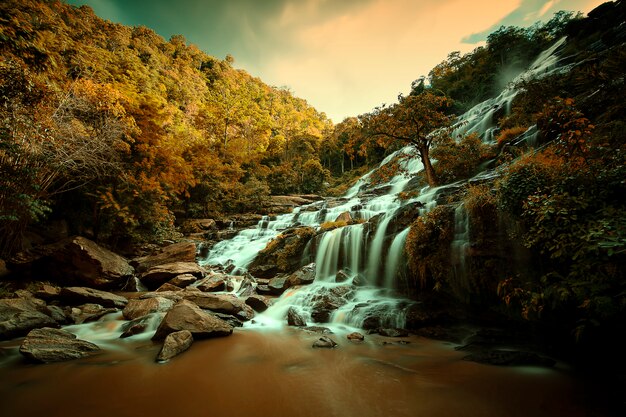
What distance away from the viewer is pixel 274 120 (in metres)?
63.4

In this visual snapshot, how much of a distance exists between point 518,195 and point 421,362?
10.5 ft

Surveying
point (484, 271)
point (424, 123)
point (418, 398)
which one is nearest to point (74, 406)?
point (418, 398)

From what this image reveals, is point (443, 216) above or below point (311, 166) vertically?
below

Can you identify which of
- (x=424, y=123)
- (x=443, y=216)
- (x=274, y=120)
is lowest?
(x=443, y=216)

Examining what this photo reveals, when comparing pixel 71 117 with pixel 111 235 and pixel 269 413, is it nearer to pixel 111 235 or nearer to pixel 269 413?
pixel 111 235

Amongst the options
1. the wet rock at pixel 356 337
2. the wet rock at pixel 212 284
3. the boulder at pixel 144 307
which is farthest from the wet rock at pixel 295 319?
the wet rock at pixel 212 284

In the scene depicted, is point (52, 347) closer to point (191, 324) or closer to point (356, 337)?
point (191, 324)

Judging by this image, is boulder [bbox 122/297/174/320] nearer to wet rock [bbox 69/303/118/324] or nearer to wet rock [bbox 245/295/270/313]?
wet rock [bbox 69/303/118/324]

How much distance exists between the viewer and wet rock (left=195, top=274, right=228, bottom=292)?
9.10 metres

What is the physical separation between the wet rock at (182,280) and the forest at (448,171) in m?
3.75

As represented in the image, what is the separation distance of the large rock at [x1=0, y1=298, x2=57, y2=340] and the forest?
2.44 meters

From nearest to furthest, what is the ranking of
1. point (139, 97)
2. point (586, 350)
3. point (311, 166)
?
point (586, 350)
point (139, 97)
point (311, 166)

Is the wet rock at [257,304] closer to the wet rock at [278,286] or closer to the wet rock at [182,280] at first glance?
the wet rock at [278,286]

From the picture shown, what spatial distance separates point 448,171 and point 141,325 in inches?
509
